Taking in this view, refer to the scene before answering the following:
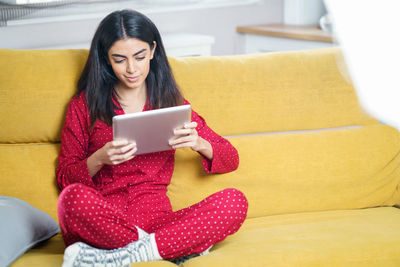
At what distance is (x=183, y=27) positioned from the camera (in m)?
3.26

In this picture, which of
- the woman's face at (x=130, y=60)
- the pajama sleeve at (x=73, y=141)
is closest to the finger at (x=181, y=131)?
the woman's face at (x=130, y=60)

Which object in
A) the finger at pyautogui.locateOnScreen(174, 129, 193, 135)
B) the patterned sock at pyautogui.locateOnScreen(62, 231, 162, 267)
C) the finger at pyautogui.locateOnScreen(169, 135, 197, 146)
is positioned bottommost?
the patterned sock at pyautogui.locateOnScreen(62, 231, 162, 267)

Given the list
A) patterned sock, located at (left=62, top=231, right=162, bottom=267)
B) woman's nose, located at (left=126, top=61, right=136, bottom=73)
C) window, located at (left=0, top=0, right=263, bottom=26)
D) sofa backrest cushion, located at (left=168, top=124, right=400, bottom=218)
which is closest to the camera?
patterned sock, located at (left=62, top=231, right=162, bottom=267)

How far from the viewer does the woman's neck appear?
6.08 feet

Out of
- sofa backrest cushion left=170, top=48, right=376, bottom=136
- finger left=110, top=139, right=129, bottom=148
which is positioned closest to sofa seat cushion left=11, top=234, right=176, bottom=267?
finger left=110, top=139, right=129, bottom=148

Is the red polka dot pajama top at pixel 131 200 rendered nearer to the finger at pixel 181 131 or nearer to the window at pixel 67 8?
the finger at pixel 181 131

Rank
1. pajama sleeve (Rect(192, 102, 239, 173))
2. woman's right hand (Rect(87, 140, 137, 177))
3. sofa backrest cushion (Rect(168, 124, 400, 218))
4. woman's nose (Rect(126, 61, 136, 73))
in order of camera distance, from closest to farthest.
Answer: woman's right hand (Rect(87, 140, 137, 177)) → woman's nose (Rect(126, 61, 136, 73)) → pajama sleeve (Rect(192, 102, 239, 173)) → sofa backrest cushion (Rect(168, 124, 400, 218))

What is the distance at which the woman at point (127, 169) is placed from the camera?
1.56 metres

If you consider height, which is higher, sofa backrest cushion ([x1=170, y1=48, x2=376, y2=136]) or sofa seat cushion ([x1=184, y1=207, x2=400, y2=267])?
sofa backrest cushion ([x1=170, y1=48, x2=376, y2=136])

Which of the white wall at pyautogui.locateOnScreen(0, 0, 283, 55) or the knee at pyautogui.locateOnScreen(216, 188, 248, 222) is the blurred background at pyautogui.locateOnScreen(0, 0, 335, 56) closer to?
the white wall at pyautogui.locateOnScreen(0, 0, 283, 55)

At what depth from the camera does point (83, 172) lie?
1.73m

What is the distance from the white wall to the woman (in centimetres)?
102

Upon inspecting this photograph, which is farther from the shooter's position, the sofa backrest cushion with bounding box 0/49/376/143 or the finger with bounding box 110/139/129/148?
the sofa backrest cushion with bounding box 0/49/376/143

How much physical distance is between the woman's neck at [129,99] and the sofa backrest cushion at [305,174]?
233 millimetres
